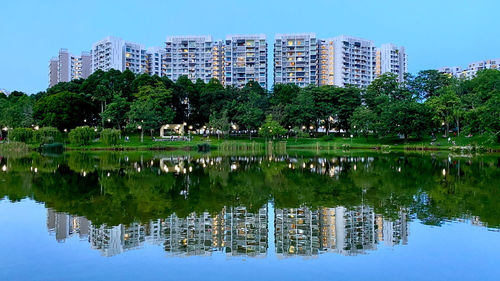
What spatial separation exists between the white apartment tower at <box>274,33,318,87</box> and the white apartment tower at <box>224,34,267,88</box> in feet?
16.0

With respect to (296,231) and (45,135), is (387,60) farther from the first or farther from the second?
(296,231)

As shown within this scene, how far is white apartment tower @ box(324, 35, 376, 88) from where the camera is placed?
140 metres

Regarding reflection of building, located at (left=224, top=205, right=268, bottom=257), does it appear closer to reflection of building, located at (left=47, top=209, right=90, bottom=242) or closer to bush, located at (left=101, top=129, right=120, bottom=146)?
reflection of building, located at (left=47, top=209, right=90, bottom=242)

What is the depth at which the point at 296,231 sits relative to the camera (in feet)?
35.1

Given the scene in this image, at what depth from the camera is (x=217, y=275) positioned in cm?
768

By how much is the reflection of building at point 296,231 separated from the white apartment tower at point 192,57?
13775 cm

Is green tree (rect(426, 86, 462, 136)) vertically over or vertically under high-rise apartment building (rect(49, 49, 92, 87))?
under

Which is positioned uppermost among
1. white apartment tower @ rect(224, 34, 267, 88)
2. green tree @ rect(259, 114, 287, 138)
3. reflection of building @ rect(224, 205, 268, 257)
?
white apartment tower @ rect(224, 34, 267, 88)

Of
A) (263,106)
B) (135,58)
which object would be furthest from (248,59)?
(263,106)

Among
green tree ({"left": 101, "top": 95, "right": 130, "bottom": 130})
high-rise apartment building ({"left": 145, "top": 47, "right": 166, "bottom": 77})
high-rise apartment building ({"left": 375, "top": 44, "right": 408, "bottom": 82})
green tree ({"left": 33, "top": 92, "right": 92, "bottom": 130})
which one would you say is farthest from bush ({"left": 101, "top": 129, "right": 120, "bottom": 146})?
high-rise apartment building ({"left": 375, "top": 44, "right": 408, "bottom": 82})

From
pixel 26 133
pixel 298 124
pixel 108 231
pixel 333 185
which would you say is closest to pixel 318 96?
pixel 298 124

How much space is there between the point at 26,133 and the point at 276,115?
134ft

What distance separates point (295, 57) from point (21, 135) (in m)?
99.5

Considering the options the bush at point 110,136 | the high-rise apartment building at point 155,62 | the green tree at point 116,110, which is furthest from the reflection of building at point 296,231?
the high-rise apartment building at point 155,62
